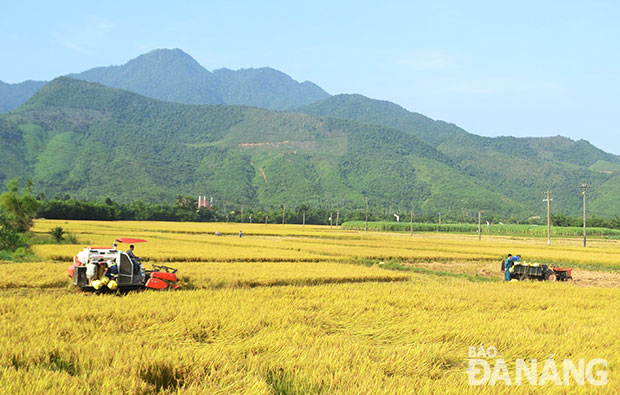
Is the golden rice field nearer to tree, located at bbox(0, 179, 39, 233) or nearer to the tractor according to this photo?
the tractor

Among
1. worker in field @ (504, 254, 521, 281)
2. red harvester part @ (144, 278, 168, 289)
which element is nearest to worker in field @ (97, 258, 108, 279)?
red harvester part @ (144, 278, 168, 289)

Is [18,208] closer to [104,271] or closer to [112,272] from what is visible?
[104,271]

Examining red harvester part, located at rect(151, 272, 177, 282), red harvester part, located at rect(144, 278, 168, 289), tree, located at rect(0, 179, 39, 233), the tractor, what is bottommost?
the tractor

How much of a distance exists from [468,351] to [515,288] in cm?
1128

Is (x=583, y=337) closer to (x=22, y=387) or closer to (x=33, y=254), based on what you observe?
(x=22, y=387)

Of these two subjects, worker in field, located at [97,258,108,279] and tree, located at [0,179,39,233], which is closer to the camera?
worker in field, located at [97,258,108,279]

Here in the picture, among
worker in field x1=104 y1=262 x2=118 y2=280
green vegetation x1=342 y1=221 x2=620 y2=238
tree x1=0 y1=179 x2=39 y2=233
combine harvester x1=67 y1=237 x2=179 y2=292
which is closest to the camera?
combine harvester x1=67 y1=237 x2=179 y2=292

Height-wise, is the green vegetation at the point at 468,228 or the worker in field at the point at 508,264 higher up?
the worker in field at the point at 508,264

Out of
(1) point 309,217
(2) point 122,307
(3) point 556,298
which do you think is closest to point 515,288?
(3) point 556,298

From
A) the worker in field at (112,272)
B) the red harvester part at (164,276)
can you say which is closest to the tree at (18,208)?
the red harvester part at (164,276)

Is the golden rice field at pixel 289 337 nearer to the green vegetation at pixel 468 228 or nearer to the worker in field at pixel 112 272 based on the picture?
the worker in field at pixel 112 272

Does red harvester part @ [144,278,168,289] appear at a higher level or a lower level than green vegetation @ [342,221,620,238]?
higher

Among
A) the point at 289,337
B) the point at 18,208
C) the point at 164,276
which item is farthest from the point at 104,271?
the point at 18,208

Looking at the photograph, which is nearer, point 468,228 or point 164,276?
point 164,276
